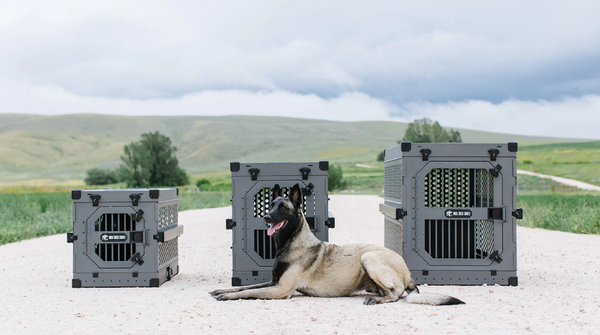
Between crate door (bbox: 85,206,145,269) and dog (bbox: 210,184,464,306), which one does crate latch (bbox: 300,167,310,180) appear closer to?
dog (bbox: 210,184,464,306)

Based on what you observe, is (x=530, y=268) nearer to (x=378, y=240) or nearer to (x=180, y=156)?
(x=378, y=240)

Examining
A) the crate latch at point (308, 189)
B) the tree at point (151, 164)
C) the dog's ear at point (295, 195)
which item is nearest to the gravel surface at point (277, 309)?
the dog's ear at point (295, 195)

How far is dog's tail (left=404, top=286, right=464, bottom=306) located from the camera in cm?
605

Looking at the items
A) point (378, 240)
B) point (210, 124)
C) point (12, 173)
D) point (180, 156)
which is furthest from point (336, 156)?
point (378, 240)

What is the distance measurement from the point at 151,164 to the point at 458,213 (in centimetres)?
6064

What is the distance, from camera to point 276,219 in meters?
6.34

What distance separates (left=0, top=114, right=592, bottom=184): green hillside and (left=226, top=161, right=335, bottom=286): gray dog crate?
109670 mm

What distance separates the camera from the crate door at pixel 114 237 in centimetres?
742

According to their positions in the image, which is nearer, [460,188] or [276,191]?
[276,191]

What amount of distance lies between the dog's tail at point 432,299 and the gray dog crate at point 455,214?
4.09 feet

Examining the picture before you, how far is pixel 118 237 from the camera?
24.4ft

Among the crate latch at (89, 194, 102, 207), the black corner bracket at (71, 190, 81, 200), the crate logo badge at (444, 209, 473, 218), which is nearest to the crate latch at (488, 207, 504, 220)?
the crate logo badge at (444, 209, 473, 218)

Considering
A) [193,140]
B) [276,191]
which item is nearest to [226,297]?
[276,191]

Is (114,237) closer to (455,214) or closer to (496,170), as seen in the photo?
(455,214)
